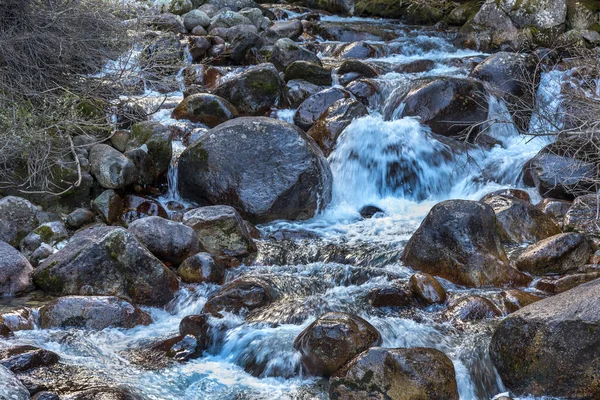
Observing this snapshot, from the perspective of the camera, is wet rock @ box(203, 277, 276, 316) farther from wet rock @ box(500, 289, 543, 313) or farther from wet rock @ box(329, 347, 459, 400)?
wet rock @ box(500, 289, 543, 313)

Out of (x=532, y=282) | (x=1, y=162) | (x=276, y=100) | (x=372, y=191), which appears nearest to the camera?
(x=532, y=282)

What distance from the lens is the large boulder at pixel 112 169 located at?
25.2ft

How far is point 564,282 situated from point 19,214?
5.38 meters

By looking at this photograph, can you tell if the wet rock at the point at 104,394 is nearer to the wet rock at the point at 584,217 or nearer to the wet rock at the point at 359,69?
the wet rock at the point at 584,217

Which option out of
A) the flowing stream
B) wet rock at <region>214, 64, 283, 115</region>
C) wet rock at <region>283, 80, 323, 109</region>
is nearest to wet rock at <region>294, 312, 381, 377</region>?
the flowing stream

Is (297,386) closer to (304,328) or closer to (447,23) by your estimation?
(304,328)

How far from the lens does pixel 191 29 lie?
14.5 m

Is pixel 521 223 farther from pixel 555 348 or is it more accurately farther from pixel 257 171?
pixel 257 171

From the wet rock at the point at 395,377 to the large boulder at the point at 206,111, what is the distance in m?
5.86

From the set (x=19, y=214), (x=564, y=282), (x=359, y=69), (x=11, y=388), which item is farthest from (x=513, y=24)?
(x=11, y=388)

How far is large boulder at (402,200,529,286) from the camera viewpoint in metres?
5.96

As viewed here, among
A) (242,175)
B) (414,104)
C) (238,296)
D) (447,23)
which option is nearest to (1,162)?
(242,175)

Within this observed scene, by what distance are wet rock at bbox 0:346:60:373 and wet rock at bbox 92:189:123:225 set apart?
293cm

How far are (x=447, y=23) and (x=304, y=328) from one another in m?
12.6
